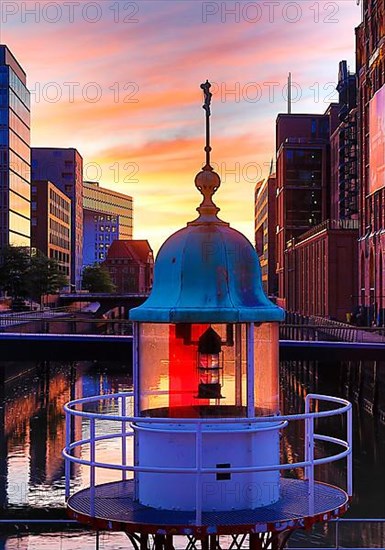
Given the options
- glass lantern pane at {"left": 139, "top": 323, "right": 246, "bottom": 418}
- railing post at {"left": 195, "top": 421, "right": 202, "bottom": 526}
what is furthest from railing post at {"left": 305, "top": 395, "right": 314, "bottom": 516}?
railing post at {"left": 195, "top": 421, "right": 202, "bottom": 526}

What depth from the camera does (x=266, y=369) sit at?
8.50m

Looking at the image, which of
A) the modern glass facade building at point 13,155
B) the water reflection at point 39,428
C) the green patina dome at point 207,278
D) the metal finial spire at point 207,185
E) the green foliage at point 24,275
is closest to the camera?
the green patina dome at point 207,278

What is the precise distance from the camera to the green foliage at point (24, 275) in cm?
10850

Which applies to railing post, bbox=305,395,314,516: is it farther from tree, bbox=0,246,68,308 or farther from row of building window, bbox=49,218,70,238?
row of building window, bbox=49,218,70,238

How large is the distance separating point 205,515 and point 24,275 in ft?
341

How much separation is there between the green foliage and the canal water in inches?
1150

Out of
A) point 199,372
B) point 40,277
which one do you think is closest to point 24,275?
point 40,277

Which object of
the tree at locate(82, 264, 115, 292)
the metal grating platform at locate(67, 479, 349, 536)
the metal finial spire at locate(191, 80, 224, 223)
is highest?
the tree at locate(82, 264, 115, 292)

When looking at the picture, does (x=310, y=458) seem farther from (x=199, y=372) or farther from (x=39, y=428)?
(x=39, y=428)

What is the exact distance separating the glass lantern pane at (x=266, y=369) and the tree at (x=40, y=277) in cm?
10306

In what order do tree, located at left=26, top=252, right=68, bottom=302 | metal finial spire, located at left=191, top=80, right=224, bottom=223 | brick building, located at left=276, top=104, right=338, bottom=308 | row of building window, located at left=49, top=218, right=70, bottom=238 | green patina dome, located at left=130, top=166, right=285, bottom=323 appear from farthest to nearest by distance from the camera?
row of building window, located at left=49, top=218, right=70, bottom=238, brick building, located at left=276, top=104, right=338, bottom=308, tree, located at left=26, top=252, right=68, bottom=302, metal finial spire, located at left=191, top=80, right=224, bottom=223, green patina dome, located at left=130, top=166, right=285, bottom=323

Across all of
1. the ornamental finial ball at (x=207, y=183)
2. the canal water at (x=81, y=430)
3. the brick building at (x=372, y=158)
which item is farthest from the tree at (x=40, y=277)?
the ornamental finial ball at (x=207, y=183)

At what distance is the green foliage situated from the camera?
10850 centimetres

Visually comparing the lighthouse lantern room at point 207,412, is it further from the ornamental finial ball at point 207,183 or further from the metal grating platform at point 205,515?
the ornamental finial ball at point 207,183
